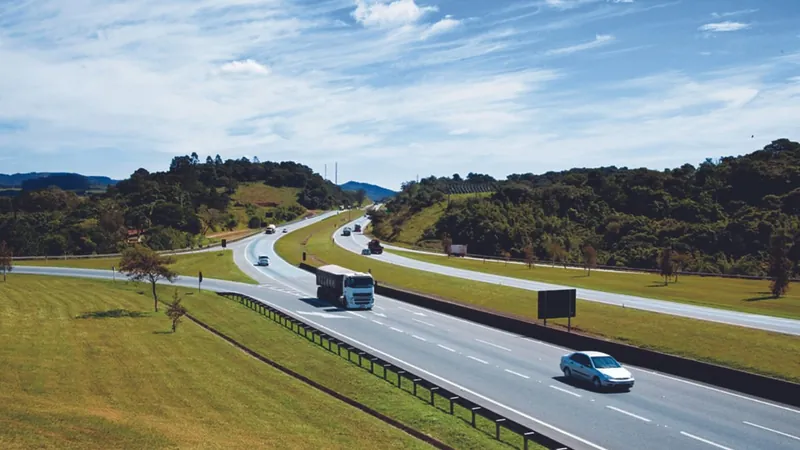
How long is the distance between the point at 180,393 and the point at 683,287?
165 ft

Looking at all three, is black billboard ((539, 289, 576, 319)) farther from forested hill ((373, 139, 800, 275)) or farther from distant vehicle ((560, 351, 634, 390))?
forested hill ((373, 139, 800, 275))

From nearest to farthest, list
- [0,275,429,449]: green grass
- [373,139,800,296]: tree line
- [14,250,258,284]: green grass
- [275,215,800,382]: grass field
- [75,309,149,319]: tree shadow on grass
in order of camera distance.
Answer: [0,275,429,449]: green grass
[275,215,800,382]: grass field
[75,309,149,319]: tree shadow on grass
[14,250,258,284]: green grass
[373,139,800,296]: tree line

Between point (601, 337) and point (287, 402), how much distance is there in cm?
2066

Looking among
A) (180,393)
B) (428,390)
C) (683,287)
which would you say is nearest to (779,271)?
(683,287)

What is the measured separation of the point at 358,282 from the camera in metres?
56.0

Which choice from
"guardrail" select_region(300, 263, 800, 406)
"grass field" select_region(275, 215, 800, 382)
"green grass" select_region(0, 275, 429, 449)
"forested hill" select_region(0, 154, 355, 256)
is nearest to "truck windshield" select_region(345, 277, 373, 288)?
"guardrail" select_region(300, 263, 800, 406)

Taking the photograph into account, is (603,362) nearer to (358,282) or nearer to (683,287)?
(358,282)

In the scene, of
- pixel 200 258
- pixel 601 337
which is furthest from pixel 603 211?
pixel 601 337

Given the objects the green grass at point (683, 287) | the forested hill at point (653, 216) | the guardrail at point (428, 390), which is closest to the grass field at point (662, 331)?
the green grass at point (683, 287)

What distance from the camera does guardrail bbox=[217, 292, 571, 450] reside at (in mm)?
21297

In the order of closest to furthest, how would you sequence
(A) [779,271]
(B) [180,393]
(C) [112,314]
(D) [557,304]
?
(B) [180,393] < (D) [557,304] < (C) [112,314] < (A) [779,271]

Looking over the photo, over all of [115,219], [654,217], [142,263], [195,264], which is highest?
[654,217]

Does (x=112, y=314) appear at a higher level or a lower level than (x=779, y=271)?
lower

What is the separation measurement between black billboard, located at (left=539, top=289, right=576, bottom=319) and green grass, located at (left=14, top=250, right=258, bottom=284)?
4313 cm
